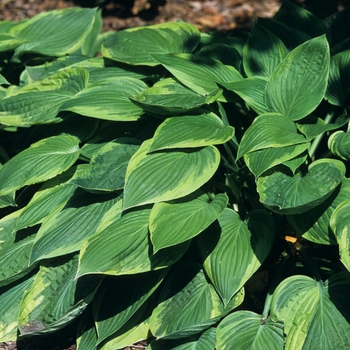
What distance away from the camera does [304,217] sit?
308cm

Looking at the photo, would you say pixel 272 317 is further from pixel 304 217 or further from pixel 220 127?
pixel 220 127

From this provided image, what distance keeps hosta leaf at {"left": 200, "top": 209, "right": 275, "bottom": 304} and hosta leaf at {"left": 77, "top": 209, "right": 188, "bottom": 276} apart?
16 centimetres

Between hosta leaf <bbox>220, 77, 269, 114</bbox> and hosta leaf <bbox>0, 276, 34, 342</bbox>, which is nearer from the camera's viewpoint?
hosta leaf <bbox>0, 276, 34, 342</bbox>

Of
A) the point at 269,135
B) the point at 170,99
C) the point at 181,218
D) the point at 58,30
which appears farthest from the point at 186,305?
the point at 58,30

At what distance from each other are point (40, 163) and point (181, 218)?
905mm

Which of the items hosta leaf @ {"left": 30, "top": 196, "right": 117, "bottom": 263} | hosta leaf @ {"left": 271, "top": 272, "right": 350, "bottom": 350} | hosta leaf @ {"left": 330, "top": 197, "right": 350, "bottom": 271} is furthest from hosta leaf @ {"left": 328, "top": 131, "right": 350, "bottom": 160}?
hosta leaf @ {"left": 30, "top": 196, "right": 117, "bottom": 263}

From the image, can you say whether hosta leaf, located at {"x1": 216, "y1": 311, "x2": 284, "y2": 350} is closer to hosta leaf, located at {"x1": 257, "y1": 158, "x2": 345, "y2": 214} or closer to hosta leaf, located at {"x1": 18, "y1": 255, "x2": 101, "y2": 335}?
hosta leaf, located at {"x1": 257, "y1": 158, "x2": 345, "y2": 214}

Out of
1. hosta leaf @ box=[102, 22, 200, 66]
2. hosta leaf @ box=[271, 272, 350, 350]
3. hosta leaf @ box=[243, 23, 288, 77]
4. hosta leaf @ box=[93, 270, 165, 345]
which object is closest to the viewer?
hosta leaf @ box=[271, 272, 350, 350]

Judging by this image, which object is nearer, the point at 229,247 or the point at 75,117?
the point at 229,247

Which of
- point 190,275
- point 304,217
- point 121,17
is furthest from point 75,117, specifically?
point 121,17

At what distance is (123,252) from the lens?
2.98 m

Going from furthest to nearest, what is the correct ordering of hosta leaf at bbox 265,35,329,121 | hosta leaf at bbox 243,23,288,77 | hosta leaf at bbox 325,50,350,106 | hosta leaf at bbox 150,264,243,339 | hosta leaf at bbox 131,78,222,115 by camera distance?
hosta leaf at bbox 243,23,288,77, hosta leaf at bbox 325,50,350,106, hosta leaf at bbox 265,35,329,121, hosta leaf at bbox 131,78,222,115, hosta leaf at bbox 150,264,243,339

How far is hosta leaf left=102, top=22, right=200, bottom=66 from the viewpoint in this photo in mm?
3947

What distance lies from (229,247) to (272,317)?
0.38 meters
